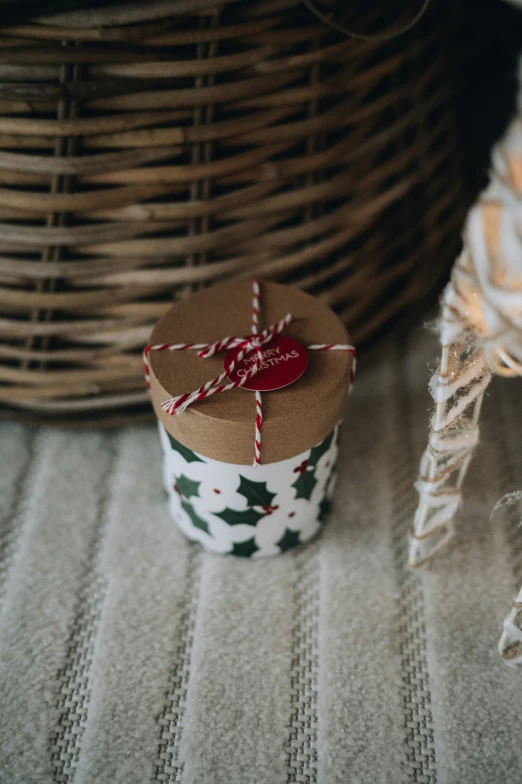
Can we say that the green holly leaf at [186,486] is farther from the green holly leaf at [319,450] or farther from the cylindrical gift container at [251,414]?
the green holly leaf at [319,450]

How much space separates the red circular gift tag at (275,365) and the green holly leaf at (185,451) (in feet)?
0.24

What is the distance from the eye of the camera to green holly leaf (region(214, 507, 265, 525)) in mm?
590

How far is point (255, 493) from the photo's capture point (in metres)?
0.57

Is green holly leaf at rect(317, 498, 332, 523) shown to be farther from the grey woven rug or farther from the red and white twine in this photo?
the red and white twine

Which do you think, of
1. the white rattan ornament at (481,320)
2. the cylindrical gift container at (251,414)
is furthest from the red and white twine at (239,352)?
the white rattan ornament at (481,320)

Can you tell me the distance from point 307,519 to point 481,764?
0.25 meters

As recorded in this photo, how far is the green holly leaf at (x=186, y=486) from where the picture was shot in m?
0.59

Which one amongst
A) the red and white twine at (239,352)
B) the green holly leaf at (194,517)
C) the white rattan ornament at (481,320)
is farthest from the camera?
the green holly leaf at (194,517)

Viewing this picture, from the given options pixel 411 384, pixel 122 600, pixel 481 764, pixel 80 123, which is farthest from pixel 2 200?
pixel 481 764

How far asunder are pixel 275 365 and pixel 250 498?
0.39 ft

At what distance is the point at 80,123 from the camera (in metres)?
0.55

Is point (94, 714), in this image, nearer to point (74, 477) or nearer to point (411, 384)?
point (74, 477)

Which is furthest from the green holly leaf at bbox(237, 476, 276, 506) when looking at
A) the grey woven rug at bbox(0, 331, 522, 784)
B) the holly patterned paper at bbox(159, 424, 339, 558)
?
the grey woven rug at bbox(0, 331, 522, 784)

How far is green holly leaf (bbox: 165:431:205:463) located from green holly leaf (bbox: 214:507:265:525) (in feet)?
0.20
